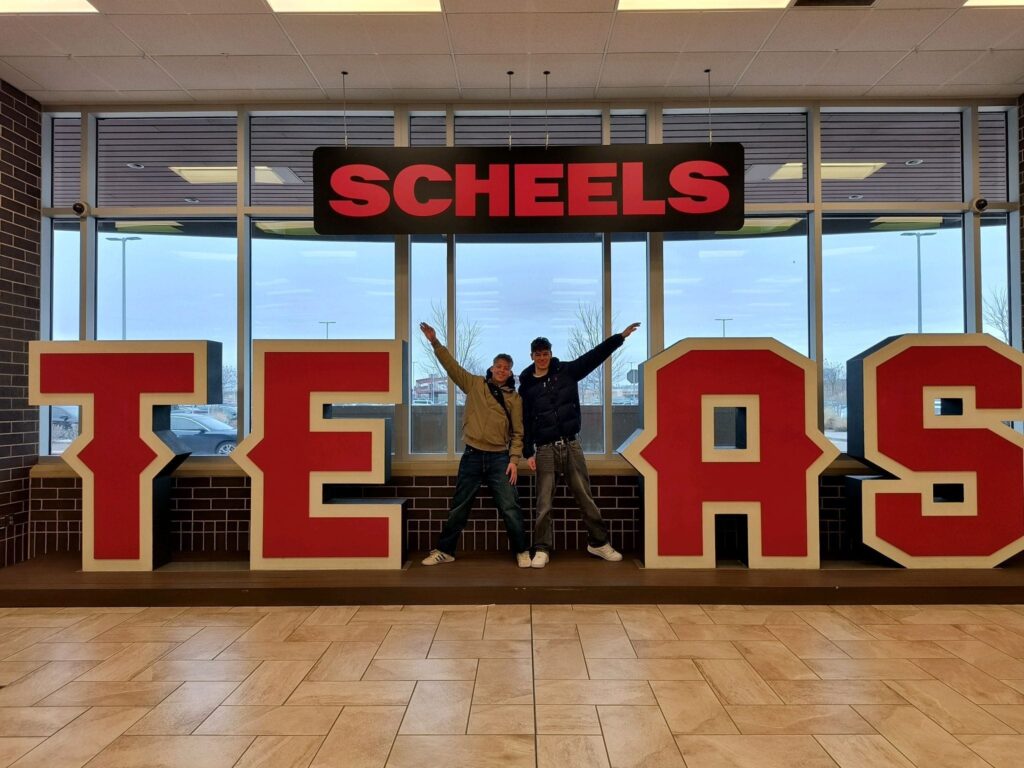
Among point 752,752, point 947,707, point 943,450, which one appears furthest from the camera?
point 943,450

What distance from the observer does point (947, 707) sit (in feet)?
9.50

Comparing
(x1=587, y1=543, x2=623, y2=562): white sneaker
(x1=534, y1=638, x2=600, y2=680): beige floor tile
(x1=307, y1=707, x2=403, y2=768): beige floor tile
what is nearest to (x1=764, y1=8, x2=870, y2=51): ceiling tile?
(x1=587, y1=543, x2=623, y2=562): white sneaker

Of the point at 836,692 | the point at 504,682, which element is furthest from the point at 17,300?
the point at 836,692

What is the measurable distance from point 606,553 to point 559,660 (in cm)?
177

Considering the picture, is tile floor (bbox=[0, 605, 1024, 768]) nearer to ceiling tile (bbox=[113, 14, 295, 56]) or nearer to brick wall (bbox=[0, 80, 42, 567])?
brick wall (bbox=[0, 80, 42, 567])

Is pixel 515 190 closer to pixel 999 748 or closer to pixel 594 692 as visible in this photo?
pixel 594 692

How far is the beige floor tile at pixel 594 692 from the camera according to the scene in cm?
297

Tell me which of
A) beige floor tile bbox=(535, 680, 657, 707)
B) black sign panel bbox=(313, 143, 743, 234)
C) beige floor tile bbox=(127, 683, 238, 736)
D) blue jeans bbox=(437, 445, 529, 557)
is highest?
black sign panel bbox=(313, 143, 743, 234)

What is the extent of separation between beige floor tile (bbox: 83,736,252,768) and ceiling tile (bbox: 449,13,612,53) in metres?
4.23

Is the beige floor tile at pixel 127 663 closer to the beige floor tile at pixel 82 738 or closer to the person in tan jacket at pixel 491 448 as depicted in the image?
the beige floor tile at pixel 82 738

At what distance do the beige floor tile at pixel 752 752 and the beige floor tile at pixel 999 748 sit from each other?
1.91ft

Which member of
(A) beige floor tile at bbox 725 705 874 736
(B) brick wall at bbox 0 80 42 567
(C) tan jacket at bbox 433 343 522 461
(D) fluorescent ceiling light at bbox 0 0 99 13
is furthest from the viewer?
(B) brick wall at bbox 0 80 42 567

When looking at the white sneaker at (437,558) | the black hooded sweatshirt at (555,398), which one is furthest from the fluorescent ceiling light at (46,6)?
the white sneaker at (437,558)

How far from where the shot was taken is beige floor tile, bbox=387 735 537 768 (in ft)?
8.13
